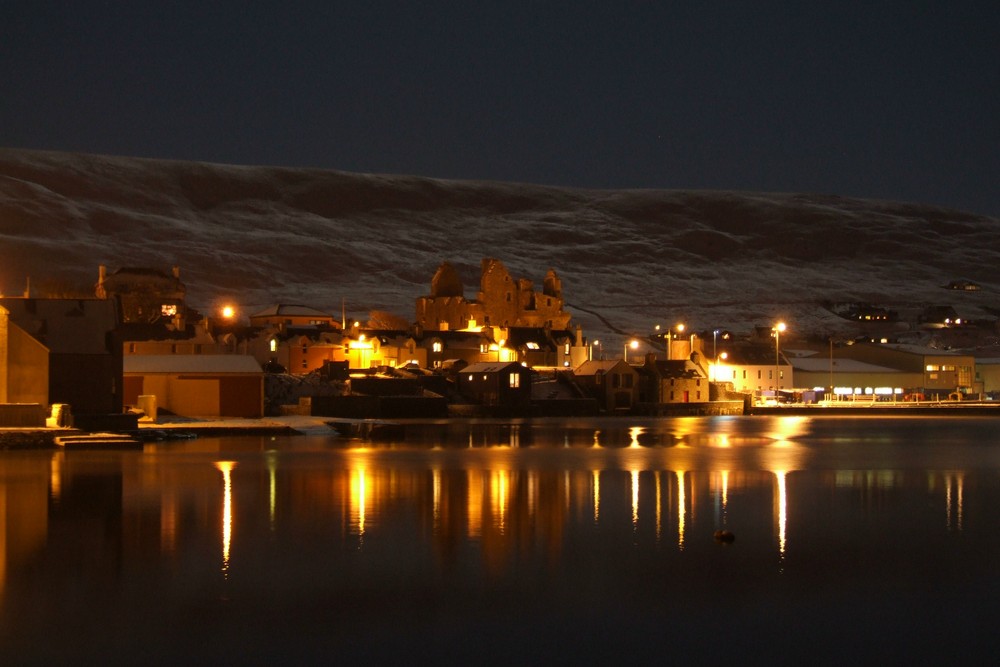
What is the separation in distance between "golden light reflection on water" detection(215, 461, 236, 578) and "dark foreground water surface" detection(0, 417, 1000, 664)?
0.08 meters

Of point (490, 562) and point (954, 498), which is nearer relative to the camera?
point (490, 562)

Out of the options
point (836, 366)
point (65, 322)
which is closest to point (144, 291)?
point (836, 366)

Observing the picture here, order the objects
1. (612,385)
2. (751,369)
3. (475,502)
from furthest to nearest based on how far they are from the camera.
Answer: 1. (751,369)
2. (612,385)
3. (475,502)

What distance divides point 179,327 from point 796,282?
118 metres

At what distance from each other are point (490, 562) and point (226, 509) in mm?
8248

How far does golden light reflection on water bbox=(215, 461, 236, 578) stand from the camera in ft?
68.3

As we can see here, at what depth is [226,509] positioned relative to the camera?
26672mm

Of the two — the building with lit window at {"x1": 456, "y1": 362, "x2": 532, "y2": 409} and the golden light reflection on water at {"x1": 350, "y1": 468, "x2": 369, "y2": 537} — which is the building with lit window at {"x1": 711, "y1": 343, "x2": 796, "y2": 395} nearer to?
the building with lit window at {"x1": 456, "y1": 362, "x2": 532, "y2": 409}

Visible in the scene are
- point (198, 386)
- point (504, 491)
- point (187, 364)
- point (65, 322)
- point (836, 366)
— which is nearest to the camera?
point (504, 491)

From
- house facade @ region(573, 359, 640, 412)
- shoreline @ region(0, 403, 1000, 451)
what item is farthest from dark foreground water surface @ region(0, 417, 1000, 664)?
house facade @ region(573, 359, 640, 412)

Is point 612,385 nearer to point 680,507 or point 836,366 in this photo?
point 836,366

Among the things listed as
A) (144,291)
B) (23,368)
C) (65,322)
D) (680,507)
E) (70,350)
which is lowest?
(680,507)

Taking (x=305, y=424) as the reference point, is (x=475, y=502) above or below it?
below

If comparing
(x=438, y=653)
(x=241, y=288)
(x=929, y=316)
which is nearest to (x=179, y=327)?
(x=438, y=653)
